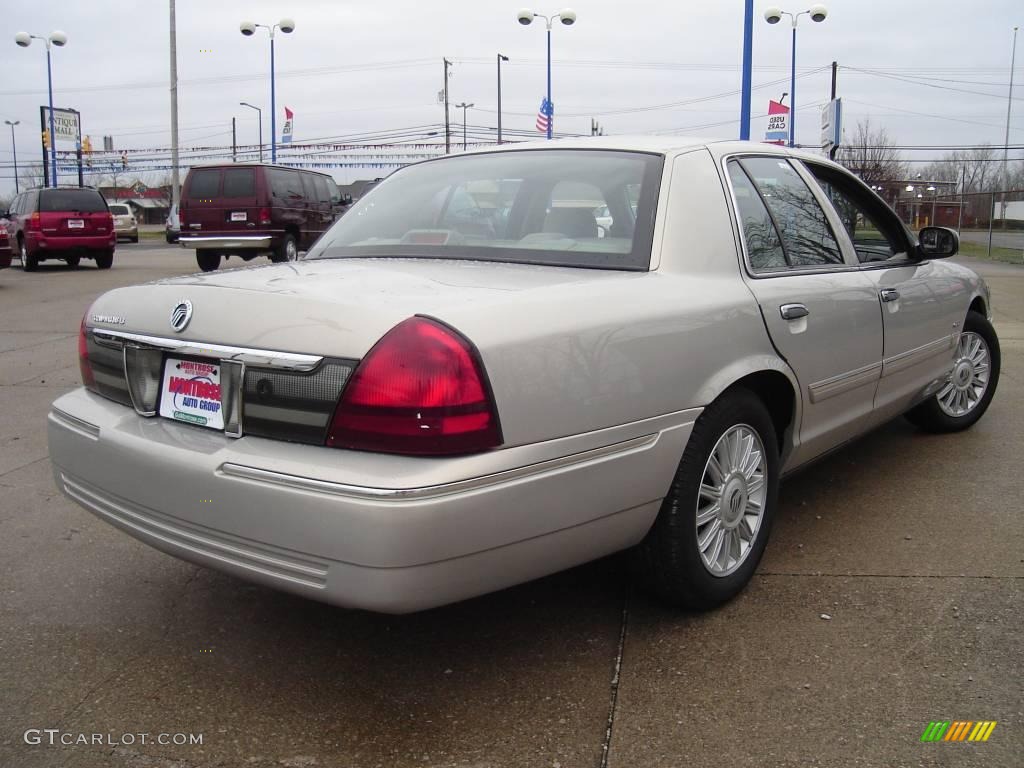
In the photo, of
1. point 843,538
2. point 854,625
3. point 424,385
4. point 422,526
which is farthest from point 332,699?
point 843,538

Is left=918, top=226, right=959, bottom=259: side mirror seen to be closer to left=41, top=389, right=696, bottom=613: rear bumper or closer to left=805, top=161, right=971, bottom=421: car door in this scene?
left=805, top=161, right=971, bottom=421: car door

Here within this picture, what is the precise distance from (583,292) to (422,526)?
0.83m

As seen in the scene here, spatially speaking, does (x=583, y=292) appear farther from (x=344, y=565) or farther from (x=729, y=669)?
(x=729, y=669)

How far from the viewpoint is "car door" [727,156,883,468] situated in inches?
132

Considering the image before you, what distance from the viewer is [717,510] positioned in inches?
120

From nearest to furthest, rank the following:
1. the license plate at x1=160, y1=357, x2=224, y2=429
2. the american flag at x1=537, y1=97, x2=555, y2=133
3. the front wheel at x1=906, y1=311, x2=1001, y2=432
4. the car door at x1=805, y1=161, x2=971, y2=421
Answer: the license plate at x1=160, y1=357, x2=224, y2=429 < the car door at x1=805, y1=161, x2=971, y2=421 < the front wheel at x1=906, y1=311, x2=1001, y2=432 < the american flag at x1=537, y1=97, x2=555, y2=133

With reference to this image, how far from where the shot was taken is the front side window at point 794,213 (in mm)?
3627

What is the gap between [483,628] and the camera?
3.08 meters

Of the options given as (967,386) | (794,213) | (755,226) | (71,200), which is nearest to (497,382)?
(755,226)

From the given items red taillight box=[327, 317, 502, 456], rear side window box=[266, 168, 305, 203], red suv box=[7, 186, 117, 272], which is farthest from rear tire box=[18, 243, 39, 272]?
red taillight box=[327, 317, 502, 456]

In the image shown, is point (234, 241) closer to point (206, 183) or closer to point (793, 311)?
point (206, 183)

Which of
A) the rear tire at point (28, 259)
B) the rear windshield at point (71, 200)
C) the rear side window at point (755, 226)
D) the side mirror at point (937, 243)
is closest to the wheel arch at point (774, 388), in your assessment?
the rear side window at point (755, 226)

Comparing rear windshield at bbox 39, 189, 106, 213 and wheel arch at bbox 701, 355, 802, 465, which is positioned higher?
rear windshield at bbox 39, 189, 106, 213

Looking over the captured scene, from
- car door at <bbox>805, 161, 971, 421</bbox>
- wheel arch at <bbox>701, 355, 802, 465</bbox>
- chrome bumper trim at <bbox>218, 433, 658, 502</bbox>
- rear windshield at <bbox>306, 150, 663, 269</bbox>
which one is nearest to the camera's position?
chrome bumper trim at <bbox>218, 433, 658, 502</bbox>
